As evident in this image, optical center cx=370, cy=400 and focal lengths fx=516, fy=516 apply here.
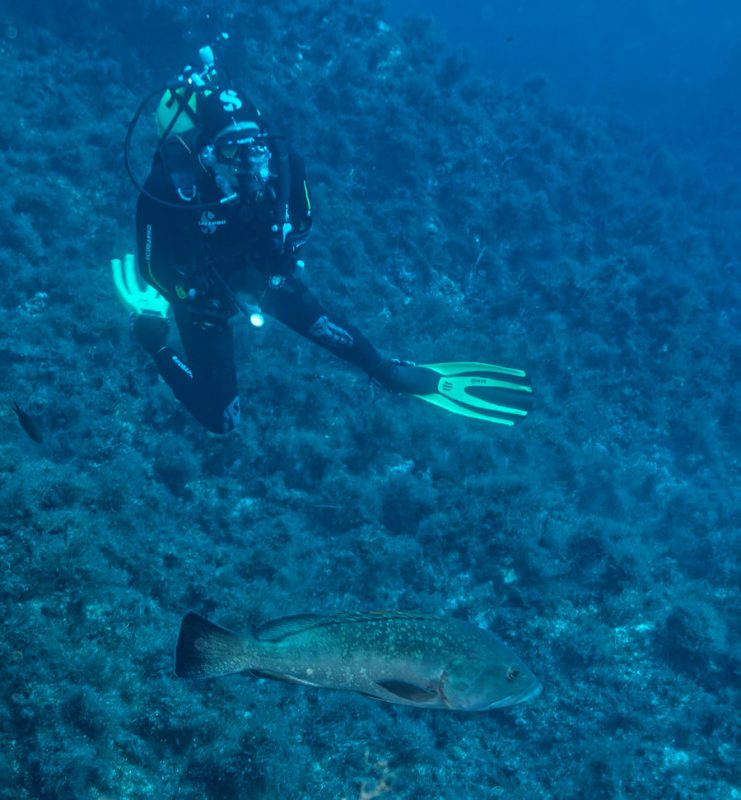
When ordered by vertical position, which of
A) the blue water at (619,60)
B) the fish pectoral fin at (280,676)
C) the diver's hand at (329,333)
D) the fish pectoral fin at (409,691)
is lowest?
the fish pectoral fin at (280,676)

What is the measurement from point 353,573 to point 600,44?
150ft

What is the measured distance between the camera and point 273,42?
36.7ft

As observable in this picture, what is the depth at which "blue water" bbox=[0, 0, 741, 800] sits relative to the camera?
10.7ft

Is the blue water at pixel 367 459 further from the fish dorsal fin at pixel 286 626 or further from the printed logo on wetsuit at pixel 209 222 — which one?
the printed logo on wetsuit at pixel 209 222

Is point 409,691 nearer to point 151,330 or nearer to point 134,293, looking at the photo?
point 151,330

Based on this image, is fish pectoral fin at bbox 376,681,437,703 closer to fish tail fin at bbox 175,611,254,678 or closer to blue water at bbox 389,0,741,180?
fish tail fin at bbox 175,611,254,678

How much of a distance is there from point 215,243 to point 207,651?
145 inches

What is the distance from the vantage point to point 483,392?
21.6 ft

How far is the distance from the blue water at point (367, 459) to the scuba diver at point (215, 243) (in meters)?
0.67

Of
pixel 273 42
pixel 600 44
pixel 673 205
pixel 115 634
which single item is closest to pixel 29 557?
pixel 115 634

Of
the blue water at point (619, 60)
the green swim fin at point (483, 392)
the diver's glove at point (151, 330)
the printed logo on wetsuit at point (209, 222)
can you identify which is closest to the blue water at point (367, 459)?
the green swim fin at point (483, 392)

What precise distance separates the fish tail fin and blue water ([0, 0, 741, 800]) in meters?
0.86

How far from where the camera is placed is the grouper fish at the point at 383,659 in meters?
2.41

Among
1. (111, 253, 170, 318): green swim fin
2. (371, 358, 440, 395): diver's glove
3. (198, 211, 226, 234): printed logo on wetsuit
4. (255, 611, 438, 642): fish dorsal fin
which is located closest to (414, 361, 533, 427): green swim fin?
(371, 358, 440, 395): diver's glove
